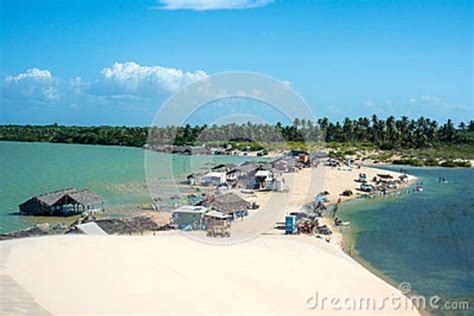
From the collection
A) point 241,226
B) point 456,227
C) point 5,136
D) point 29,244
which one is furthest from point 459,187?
point 5,136

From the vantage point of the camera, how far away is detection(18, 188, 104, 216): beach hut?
23062mm

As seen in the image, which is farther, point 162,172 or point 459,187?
point 162,172

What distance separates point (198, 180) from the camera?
3497cm

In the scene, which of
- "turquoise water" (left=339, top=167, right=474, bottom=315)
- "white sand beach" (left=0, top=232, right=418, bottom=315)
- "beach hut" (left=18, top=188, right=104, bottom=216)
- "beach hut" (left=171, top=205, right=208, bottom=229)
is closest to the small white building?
"turquoise water" (left=339, top=167, right=474, bottom=315)

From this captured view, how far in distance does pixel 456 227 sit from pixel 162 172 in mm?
30389

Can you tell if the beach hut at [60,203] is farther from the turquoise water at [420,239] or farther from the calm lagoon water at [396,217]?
the turquoise water at [420,239]

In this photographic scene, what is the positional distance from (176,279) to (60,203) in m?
14.4

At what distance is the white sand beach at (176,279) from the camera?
31.4 feet

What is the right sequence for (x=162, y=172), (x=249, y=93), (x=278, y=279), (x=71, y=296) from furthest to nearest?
(x=162, y=172), (x=249, y=93), (x=278, y=279), (x=71, y=296)

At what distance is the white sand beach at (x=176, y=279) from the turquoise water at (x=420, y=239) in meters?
1.74

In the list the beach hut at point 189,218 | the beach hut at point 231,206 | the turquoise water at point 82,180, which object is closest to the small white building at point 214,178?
the turquoise water at point 82,180

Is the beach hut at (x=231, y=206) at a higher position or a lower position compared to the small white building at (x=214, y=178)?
lower

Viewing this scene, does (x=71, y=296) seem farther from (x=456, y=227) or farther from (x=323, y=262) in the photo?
(x=456, y=227)

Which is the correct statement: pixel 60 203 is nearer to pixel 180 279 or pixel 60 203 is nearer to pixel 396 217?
pixel 180 279
